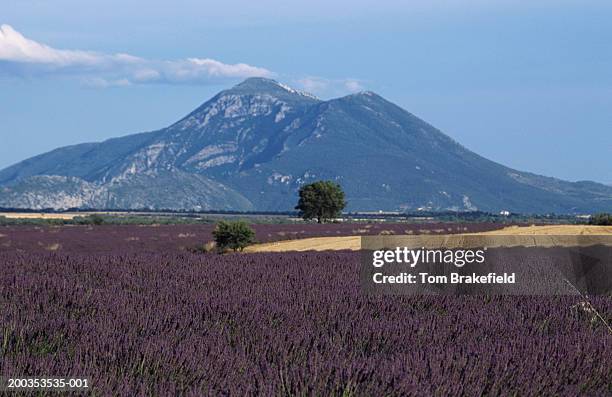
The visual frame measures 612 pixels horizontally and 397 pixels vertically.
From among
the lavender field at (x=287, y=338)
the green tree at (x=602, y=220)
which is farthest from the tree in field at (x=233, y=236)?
the lavender field at (x=287, y=338)

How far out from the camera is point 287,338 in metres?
5.53

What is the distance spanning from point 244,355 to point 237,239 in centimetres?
2636

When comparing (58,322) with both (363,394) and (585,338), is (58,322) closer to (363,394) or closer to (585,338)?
(363,394)

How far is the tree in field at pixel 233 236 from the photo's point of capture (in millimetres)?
31245

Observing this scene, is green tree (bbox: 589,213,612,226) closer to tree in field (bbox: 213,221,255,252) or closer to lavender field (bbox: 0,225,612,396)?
tree in field (bbox: 213,221,255,252)

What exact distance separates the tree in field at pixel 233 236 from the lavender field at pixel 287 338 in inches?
867

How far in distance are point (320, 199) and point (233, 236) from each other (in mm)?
35395

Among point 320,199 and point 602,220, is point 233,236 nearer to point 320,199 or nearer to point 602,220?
point 602,220

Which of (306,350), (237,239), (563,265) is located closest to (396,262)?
(563,265)

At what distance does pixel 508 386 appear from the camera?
15.4 ft

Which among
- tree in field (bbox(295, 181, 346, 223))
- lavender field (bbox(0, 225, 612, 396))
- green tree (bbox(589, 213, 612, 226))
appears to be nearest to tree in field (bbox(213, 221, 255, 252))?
green tree (bbox(589, 213, 612, 226))

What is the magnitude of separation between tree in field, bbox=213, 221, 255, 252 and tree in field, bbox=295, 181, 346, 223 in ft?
113

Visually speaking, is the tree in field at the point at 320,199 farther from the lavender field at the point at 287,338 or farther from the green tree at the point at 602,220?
the lavender field at the point at 287,338

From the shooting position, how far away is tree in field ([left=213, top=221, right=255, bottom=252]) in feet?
103
